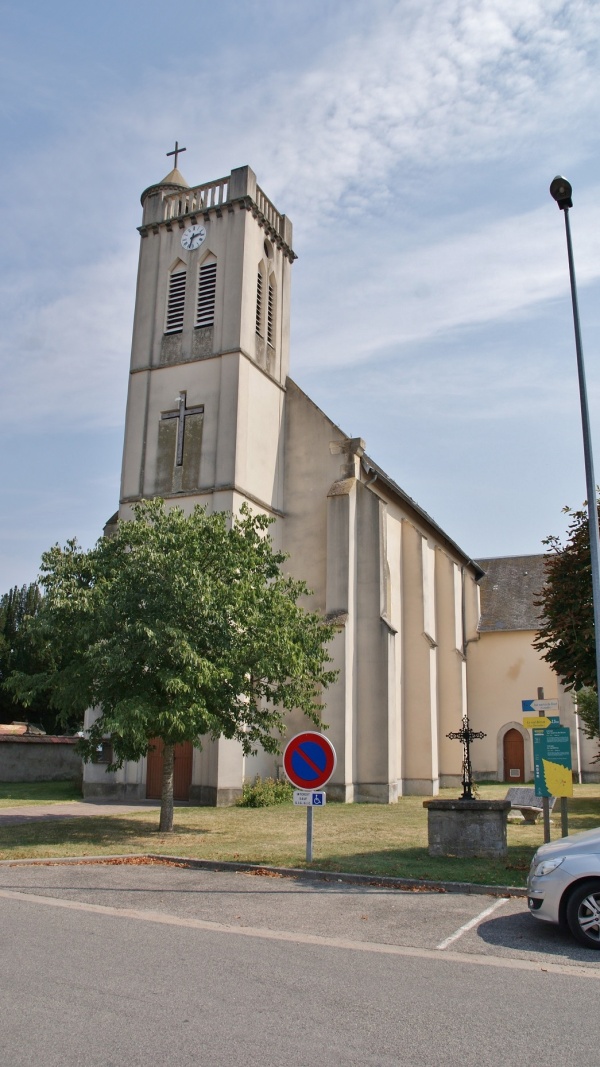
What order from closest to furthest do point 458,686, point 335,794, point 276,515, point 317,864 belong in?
point 317,864
point 335,794
point 276,515
point 458,686

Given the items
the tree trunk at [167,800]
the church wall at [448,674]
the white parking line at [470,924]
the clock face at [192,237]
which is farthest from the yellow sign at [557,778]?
the church wall at [448,674]

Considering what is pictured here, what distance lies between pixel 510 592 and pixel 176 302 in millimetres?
23519

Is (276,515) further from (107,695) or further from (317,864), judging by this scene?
(317,864)

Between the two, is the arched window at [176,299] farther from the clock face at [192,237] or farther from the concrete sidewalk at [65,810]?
the concrete sidewalk at [65,810]

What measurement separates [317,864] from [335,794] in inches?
448

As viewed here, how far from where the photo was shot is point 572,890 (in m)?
7.46

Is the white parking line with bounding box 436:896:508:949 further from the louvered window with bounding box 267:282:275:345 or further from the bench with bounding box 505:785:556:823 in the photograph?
the louvered window with bounding box 267:282:275:345

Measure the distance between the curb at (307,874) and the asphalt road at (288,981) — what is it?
285mm

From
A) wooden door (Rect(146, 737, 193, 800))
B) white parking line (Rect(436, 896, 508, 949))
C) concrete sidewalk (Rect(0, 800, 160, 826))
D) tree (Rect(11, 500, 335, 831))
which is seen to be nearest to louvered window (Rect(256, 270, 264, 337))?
tree (Rect(11, 500, 335, 831))

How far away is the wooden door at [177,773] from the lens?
22594 millimetres

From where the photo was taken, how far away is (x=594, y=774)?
3572 cm

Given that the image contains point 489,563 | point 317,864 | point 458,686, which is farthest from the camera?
point 489,563

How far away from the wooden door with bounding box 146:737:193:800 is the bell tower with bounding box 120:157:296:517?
680cm

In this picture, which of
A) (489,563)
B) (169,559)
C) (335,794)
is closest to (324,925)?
(169,559)
